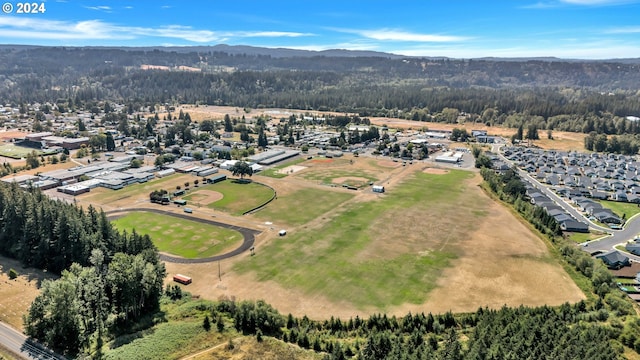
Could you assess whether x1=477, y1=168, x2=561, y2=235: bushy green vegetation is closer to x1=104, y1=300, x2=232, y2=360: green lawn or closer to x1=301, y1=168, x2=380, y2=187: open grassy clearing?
x1=301, y1=168, x2=380, y2=187: open grassy clearing

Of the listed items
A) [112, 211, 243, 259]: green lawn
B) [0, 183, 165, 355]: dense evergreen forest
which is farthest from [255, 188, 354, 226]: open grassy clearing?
[0, 183, 165, 355]: dense evergreen forest

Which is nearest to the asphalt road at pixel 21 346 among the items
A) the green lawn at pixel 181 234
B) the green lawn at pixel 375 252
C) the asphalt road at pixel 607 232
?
the green lawn at pixel 181 234

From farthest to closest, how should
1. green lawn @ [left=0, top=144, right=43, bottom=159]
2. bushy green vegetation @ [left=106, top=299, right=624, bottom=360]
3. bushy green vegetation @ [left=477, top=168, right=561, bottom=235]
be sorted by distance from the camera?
green lawn @ [left=0, top=144, right=43, bottom=159] → bushy green vegetation @ [left=477, top=168, right=561, bottom=235] → bushy green vegetation @ [left=106, top=299, right=624, bottom=360]

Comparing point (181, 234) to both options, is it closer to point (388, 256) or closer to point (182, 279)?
point (182, 279)

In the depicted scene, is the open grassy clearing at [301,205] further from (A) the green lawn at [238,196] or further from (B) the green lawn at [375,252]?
(B) the green lawn at [375,252]

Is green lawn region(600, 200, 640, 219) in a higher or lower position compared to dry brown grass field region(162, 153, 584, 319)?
higher

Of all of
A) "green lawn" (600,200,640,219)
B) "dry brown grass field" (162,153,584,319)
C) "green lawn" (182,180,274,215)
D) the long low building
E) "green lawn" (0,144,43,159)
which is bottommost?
"dry brown grass field" (162,153,584,319)

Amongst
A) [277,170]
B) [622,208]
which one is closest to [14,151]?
[277,170]

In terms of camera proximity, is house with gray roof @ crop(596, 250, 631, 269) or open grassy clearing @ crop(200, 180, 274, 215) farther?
open grassy clearing @ crop(200, 180, 274, 215)
